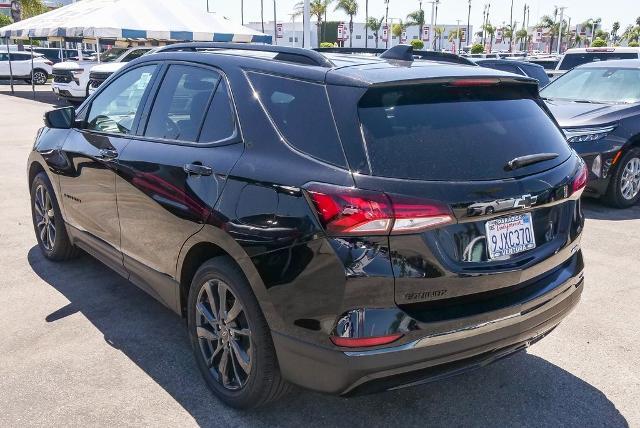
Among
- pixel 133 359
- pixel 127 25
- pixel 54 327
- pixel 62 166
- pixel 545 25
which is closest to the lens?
pixel 133 359

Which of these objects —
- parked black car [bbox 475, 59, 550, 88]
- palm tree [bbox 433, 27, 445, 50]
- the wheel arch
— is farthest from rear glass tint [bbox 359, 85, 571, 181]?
palm tree [bbox 433, 27, 445, 50]

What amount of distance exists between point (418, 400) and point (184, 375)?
1299mm

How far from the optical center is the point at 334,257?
2.42m

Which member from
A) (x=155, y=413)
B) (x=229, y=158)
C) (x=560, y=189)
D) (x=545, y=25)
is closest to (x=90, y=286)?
(x=155, y=413)

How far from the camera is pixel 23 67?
30406 millimetres

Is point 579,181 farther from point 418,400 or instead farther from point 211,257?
point 211,257

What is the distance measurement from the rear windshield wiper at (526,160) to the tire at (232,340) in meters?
1.29

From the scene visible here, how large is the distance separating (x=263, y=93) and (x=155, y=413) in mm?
1682

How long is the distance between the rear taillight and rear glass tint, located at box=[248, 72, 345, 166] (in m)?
0.18

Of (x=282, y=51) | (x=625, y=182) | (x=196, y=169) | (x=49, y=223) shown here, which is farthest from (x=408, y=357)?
(x=625, y=182)

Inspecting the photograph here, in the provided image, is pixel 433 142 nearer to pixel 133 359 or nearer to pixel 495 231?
pixel 495 231

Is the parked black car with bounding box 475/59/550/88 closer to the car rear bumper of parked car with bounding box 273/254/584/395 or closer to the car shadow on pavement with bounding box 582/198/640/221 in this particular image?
the car shadow on pavement with bounding box 582/198/640/221

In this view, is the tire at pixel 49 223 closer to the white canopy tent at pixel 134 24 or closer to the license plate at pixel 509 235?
the license plate at pixel 509 235

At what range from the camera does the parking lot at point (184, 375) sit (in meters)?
3.04
